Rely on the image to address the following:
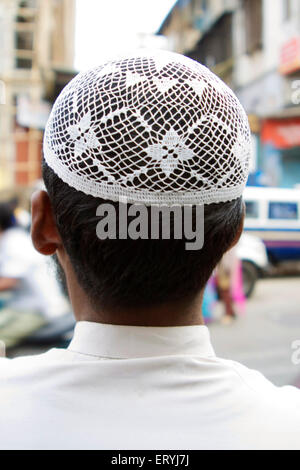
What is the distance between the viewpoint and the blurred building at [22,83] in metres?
10.6

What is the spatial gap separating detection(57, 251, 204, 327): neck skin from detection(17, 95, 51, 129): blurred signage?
370 inches

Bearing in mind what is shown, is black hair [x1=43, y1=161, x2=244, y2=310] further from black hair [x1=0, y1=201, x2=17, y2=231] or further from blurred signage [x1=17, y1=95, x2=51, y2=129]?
blurred signage [x1=17, y1=95, x2=51, y2=129]

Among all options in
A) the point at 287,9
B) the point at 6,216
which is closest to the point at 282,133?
the point at 287,9

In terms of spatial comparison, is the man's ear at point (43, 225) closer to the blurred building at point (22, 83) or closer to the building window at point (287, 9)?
the blurred building at point (22, 83)

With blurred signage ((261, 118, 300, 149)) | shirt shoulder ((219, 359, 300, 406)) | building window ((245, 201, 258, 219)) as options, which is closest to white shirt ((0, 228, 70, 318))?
shirt shoulder ((219, 359, 300, 406))

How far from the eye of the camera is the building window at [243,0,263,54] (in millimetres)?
12005

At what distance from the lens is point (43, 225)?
73 cm

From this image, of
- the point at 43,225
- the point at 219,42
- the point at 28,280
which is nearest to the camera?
the point at 43,225

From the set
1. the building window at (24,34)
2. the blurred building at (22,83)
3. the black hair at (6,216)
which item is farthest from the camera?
the building window at (24,34)

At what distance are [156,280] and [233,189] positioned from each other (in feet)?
0.54

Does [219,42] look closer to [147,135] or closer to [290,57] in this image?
[290,57]

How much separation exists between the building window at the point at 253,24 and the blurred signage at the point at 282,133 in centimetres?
214

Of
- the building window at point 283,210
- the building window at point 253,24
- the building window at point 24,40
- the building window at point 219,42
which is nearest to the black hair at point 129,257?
the building window at point 283,210

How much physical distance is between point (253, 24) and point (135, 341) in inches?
522
